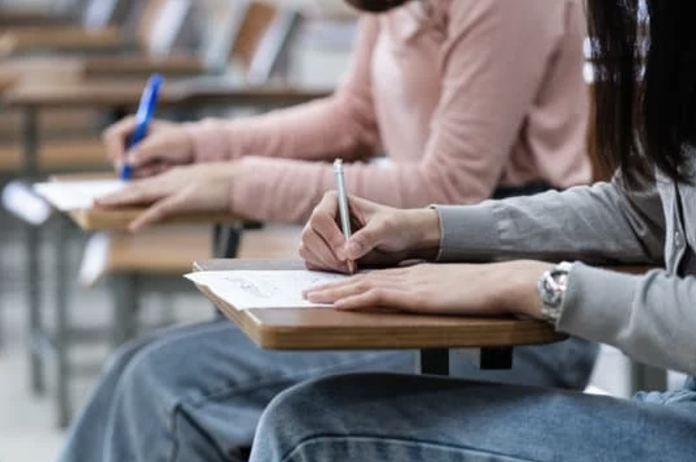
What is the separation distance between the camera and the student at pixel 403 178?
69.4 inches

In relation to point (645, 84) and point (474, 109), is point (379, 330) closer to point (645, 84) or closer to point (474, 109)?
point (645, 84)

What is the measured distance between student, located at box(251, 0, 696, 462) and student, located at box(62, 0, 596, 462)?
1.29 ft

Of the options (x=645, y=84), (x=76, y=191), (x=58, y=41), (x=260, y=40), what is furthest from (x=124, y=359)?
(x=58, y=41)

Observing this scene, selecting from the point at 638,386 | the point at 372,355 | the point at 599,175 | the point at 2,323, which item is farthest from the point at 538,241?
the point at 2,323

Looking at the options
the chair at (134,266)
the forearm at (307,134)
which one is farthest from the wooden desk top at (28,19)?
the forearm at (307,134)

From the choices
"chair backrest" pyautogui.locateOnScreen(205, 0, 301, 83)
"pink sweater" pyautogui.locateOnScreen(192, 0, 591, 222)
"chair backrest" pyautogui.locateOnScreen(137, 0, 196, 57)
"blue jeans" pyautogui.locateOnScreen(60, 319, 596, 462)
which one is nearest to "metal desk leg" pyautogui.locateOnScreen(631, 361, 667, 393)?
"blue jeans" pyautogui.locateOnScreen(60, 319, 596, 462)

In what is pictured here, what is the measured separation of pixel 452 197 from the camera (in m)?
1.88

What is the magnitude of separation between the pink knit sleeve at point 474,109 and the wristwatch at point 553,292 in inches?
23.4

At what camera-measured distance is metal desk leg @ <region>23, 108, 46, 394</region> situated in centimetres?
342

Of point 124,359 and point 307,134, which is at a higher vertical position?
point 307,134

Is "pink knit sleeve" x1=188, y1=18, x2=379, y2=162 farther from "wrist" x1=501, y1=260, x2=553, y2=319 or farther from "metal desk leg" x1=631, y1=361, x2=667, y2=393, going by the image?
"wrist" x1=501, y1=260, x2=553, y2=319

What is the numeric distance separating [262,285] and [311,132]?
104 cm

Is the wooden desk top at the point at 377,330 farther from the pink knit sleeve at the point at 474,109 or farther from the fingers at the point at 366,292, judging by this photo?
the pink knit sleeve at the point at 474,109

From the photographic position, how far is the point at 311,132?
238 centimetres
